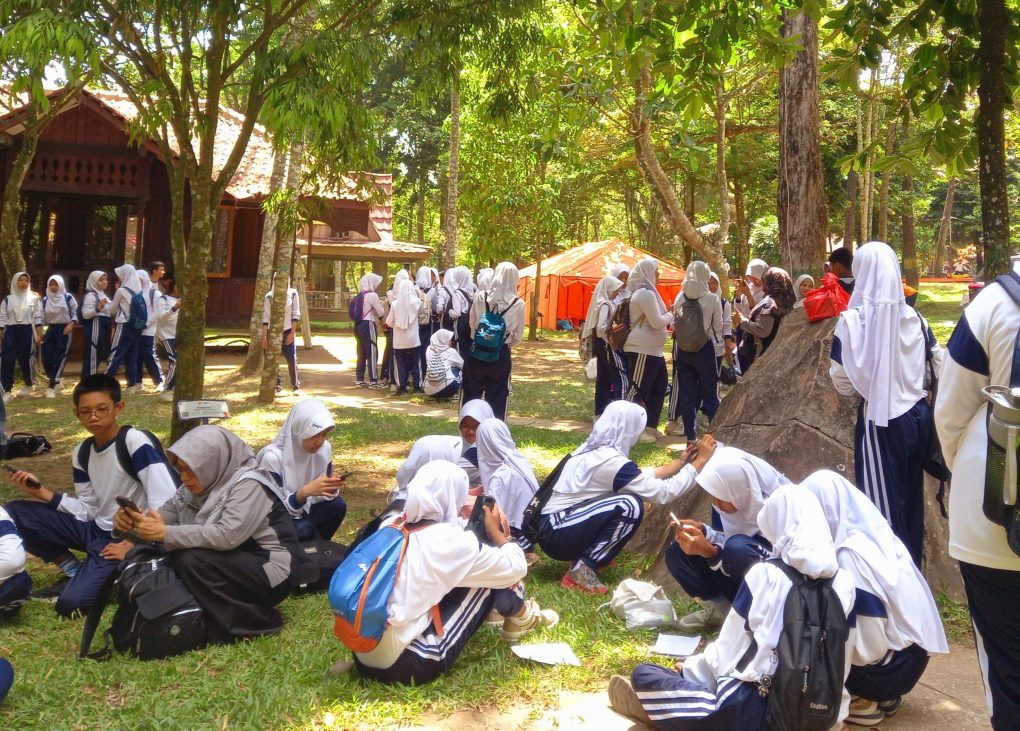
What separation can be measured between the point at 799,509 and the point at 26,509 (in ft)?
12.7

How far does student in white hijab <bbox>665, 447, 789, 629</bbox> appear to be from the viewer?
4121 millimetres

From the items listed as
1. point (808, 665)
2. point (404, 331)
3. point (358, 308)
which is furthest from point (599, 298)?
point (808, 665)

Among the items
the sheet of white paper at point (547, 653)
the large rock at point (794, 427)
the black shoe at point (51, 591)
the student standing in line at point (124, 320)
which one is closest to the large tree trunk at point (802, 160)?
the large rock at point (794, 427)

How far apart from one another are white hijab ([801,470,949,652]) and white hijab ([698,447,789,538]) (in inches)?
21.7

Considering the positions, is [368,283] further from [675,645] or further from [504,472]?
[675,645]

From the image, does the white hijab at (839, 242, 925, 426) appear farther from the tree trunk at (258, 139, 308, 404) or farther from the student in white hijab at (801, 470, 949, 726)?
the tree trunk at (258, 139, 308, 404)

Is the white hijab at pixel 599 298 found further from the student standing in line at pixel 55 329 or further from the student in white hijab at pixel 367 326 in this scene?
the student standing in line at pixel 55 329

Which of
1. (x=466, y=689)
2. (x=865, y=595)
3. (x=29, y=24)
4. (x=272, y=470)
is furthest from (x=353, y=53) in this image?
(x=865, y=595)

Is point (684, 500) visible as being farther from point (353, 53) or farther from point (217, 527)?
point (353, 53)

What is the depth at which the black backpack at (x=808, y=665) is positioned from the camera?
314cm

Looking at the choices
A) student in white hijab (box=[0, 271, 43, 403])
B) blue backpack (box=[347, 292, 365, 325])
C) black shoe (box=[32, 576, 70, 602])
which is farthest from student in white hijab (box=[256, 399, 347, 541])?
blue backpack (box=[347, 292, 365, 325])

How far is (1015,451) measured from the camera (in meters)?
2.17

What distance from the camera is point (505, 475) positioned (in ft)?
18.0

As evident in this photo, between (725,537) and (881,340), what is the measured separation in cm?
120
